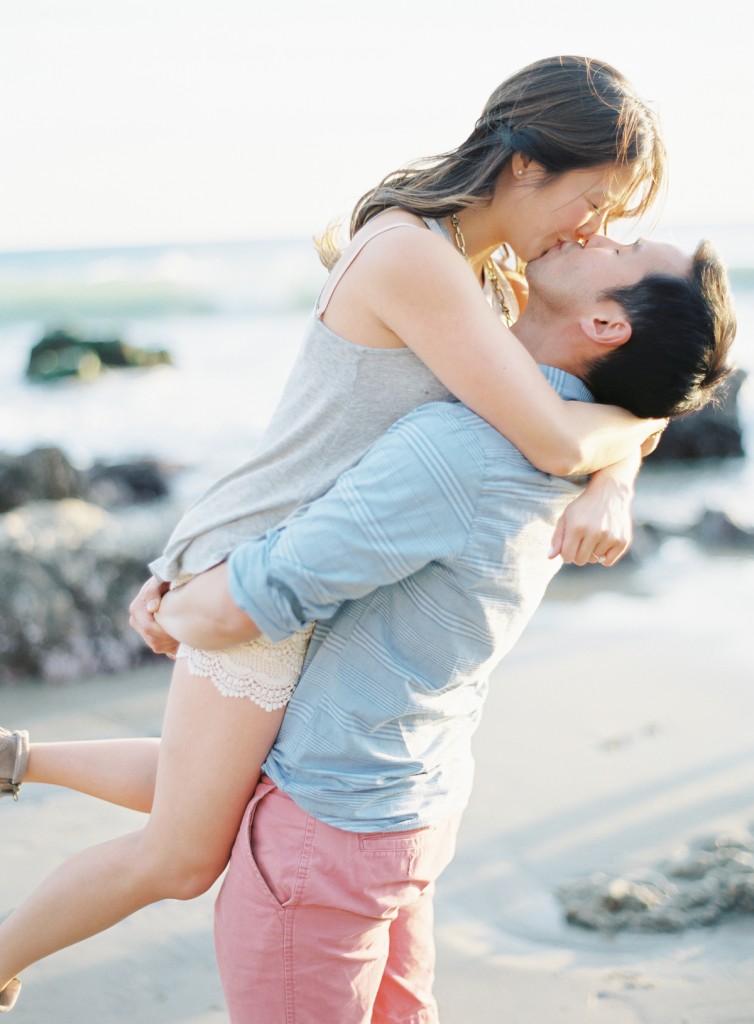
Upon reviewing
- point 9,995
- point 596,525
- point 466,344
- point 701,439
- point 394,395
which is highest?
point 466,344

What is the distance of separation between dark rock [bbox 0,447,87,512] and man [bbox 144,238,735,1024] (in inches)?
206

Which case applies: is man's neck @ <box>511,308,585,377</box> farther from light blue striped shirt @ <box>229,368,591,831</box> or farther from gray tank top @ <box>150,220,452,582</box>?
gray tank top @ <box>150,220,452,582</box>

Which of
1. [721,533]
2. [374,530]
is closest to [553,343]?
[374,530]

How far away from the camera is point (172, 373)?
17.5 m

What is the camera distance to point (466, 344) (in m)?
1.76

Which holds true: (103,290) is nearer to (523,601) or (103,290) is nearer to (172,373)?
(172,373)

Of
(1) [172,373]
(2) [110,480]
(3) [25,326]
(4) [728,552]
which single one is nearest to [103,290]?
(3) [25,326]

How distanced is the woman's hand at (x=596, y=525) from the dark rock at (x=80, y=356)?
15.0 m

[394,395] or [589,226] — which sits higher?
[589,226]

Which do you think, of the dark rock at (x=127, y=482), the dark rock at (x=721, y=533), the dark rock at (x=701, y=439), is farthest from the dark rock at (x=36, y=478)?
the dark rock at (x=701, y=439)

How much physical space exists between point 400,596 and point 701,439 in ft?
25.2

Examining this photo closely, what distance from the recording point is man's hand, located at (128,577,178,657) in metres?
2.05

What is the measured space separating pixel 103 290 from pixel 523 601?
26097 millimetres

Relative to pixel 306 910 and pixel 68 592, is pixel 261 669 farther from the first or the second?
pixel 68 592
